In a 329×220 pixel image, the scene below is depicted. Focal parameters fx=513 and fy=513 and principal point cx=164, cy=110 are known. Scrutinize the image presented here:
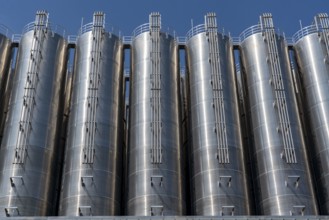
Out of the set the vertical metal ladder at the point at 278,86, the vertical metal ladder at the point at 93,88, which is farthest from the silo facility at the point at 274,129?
the vertical metal ladder at the point at 93,88

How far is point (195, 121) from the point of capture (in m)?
47.5

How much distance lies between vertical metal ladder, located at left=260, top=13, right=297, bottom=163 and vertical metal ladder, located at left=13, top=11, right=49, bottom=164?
2259 centimetres

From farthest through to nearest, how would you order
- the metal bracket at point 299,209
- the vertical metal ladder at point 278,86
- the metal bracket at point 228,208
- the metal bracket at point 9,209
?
1. the vertical metal ladder at point 278,86
2. the metal bracket at point 299,209
3. the metal bracket at point 228,208
4. the metal bracket at point 9,209

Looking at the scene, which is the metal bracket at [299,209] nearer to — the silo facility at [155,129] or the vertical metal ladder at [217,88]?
the vertical metal ladder at [217,88]

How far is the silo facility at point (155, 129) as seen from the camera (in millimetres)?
41969

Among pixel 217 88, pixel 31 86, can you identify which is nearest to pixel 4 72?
pixel 31 86

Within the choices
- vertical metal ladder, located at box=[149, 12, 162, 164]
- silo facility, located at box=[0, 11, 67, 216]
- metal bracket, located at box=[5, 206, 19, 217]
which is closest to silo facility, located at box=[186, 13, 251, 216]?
vertical metal ladder, located at box=[149, 12, 162, 164]

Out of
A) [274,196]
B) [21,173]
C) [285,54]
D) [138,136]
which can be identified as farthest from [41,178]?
[285,54]

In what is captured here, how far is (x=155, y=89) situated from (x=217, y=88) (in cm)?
591

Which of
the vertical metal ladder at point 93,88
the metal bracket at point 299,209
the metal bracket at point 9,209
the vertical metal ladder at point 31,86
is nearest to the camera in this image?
the metal bracket at point 9,209

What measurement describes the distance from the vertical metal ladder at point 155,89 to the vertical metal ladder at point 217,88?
5.16 metres

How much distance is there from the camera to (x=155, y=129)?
45625 mm

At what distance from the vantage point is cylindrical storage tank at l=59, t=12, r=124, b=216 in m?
41.8

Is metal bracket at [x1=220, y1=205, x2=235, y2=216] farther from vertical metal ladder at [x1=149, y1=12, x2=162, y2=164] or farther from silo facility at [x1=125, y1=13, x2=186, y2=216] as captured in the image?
vertical metal ladder at [x1=149, y1=12, x2=162, y2=164]
